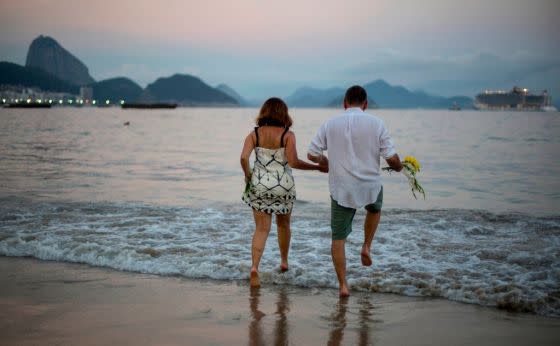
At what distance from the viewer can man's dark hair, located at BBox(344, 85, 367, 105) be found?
5145 millimetres

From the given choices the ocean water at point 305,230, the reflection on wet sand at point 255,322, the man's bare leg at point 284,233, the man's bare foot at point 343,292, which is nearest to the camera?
the reflection on wet sand at point 255,322

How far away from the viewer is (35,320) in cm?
443

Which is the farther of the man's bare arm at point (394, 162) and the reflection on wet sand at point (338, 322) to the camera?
the man's bare arm at point (394, 162)

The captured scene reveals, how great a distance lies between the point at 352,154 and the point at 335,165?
21cm

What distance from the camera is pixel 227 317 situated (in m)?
4.63

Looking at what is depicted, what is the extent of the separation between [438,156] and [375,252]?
62.9 feet

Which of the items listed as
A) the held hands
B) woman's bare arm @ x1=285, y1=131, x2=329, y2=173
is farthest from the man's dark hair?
woman's bare arm @ x1=285, y1=131, x2=329, y2=173

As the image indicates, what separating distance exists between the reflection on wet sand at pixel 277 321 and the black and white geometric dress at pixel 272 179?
938 mm

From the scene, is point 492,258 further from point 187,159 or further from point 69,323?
point 187,159

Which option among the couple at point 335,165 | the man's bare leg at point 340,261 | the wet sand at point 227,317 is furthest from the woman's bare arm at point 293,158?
the wet sand at point 227,317

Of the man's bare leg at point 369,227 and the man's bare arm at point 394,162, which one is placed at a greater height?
the man's bare arm at point 394,162

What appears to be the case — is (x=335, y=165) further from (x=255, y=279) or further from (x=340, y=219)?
(x=255, y=279)

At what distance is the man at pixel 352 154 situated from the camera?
5047 millimetres

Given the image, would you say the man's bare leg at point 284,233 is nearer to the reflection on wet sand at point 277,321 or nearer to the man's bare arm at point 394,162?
the reflection on wet sand at point 277,321
